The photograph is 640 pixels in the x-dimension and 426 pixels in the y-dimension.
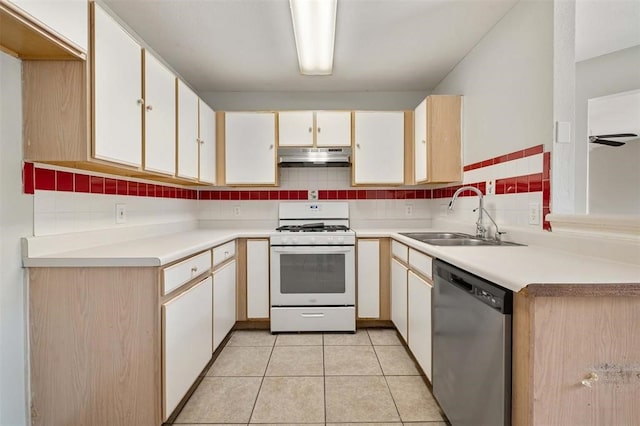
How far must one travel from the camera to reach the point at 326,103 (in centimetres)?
336

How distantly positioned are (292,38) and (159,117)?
1085 mm

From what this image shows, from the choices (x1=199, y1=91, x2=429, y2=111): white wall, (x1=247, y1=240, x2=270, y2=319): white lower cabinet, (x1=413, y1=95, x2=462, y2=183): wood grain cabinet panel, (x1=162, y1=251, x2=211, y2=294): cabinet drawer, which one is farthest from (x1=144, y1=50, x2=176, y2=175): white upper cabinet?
(x1=413, y1=95, x2=462, y2=183): wood grain cabinet panel

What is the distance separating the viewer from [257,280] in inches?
110

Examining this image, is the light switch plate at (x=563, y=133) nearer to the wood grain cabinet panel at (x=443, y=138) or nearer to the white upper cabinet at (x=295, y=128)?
the wood grain cabinet panel at (x=443, y=138)

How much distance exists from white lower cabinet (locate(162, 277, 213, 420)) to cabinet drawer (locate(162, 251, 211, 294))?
7cm

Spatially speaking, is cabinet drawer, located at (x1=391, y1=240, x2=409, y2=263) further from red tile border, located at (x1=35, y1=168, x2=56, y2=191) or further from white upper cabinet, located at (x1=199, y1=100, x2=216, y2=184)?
red tile border, located at (x1=35, y1=168, x2=56, y2=191)

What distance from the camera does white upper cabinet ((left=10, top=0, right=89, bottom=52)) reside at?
112cm

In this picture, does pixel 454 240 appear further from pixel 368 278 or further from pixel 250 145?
pixel 250 145

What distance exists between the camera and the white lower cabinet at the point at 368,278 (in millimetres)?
2822

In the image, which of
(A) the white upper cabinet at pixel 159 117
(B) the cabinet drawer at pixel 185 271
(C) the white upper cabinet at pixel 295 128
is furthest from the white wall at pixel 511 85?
(A) the white upper cabinet at pixel 159 117

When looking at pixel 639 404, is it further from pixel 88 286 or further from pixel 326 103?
pixel 326 103

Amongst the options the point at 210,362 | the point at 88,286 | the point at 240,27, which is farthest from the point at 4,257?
the point at 240,27

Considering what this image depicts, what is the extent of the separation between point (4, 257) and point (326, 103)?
2.82 metres

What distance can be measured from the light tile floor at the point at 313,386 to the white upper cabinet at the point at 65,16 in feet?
6.14
